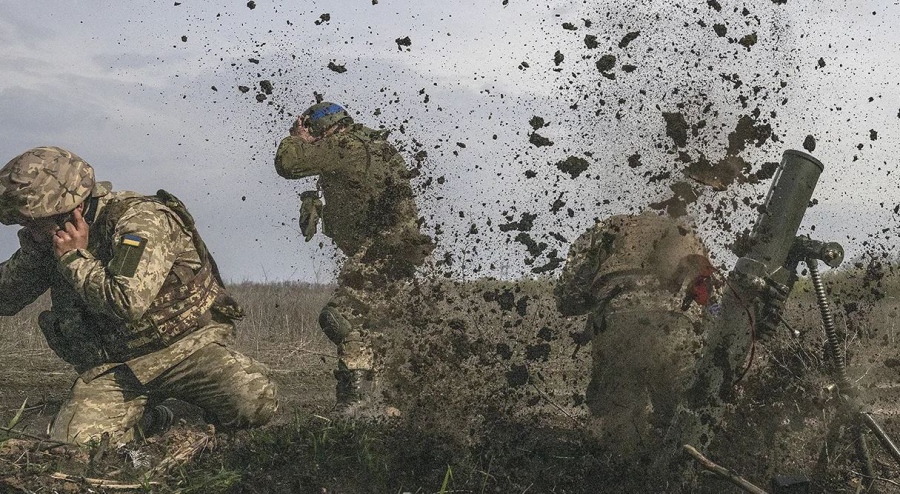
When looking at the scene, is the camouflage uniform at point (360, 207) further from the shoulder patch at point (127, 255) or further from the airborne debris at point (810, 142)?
the airborne debris at point (810, 142)

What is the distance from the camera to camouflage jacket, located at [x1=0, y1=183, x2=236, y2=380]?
4.79 m

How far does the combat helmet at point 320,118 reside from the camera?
23.0ft

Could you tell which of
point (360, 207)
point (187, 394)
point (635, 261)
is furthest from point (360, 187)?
point (635, 261)

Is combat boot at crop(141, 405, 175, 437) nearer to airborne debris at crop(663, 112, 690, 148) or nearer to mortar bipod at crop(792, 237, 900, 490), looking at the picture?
airborne debris at crop(663, 112, 690, 148)

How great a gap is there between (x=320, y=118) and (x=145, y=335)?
2453 millimetres

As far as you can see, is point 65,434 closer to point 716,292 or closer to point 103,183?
point 103,183

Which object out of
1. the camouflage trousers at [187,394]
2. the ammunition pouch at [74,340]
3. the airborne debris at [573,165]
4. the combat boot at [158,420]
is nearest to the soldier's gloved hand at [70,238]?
the ammunition pouch at [74,340]

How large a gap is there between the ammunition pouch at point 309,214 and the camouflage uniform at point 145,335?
1.41 meters

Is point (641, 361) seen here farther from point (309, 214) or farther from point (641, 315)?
point (309, 214)

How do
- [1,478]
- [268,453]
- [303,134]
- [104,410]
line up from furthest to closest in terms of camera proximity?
[303,134], [104,410], [268,453], [1,478]

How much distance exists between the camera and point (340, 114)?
7.09 m

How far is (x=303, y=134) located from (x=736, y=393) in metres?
3.68

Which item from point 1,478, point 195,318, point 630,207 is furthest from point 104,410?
point 630,207

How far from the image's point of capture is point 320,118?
7027 mm
